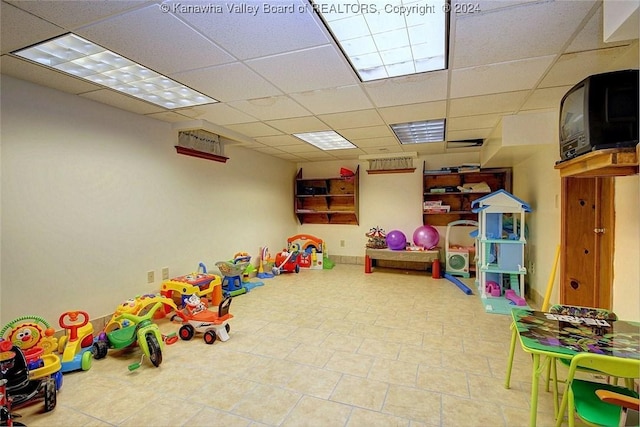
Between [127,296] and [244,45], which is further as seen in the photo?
[127,296]

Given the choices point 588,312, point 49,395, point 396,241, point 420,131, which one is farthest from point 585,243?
point 49,395

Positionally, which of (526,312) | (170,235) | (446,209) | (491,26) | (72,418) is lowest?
(72,418)

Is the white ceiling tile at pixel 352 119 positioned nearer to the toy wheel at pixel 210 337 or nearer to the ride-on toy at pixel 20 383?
the toy wheel at pixel 210 337

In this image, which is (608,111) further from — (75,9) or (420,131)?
(75,9)

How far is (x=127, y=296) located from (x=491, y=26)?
4040 millimetres

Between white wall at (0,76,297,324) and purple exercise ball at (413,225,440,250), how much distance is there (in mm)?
3636

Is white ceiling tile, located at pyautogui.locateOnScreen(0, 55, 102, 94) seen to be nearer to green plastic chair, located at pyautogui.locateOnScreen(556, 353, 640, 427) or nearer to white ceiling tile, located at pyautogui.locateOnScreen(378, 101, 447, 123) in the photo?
white ceiling tile, located at pyautogui.locateOnScreen(378, 101, 447, 123)

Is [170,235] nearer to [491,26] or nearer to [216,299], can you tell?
[216,299]

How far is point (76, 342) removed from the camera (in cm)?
247

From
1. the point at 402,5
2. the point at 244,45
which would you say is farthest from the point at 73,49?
the point at 402,5

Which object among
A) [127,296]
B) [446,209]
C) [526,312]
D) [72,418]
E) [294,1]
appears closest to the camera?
[294,1]

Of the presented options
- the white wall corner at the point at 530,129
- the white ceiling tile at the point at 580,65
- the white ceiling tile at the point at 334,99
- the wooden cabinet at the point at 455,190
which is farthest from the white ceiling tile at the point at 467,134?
the white ceiling tile at the point at 334,99

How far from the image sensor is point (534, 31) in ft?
5.73

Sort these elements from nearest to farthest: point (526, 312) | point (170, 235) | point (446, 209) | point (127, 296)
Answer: point (526, 312)
point (127, 296)
point (170, 235)
point (446, 209)
